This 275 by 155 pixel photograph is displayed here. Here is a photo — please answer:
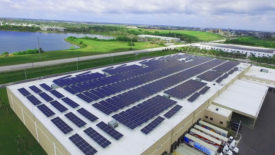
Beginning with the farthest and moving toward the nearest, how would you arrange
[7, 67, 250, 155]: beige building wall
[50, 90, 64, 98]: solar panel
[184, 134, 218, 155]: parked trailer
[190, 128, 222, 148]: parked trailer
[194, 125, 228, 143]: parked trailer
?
[50, 90, 64, 98]: solar panel → [194, 125, 228, 143]: parked trailer → [190, 128, 222, 148]: parked trailer → [184, 134, 218, 155]: parked trailer → [7, 67, 250, 155]: beige building wall

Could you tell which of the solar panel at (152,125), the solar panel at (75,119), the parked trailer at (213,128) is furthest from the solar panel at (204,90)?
the solar panel at (75,119)

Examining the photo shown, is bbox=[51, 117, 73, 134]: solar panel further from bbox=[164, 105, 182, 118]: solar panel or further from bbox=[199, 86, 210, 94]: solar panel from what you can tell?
bbox=[199, 86, 210, 94]: solar panel

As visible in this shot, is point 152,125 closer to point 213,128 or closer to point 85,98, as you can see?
point 213,128

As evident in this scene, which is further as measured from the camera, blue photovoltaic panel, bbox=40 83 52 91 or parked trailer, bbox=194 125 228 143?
blue photovoltaic panel, bbox=40 83 52 91

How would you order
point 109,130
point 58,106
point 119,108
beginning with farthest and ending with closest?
point 119,108 < point 58,106 < point 109,130

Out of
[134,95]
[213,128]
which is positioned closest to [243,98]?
[213,128]

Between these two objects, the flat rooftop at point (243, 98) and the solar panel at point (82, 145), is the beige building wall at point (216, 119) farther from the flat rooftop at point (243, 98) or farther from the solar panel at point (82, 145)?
the solar panel at point (82, 145)

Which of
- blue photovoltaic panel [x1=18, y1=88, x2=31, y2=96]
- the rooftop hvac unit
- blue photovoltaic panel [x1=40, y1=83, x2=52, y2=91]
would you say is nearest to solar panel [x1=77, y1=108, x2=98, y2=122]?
the rooftop hvac unit
